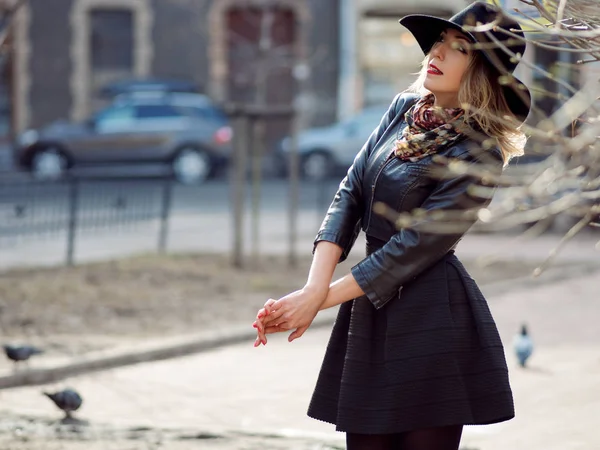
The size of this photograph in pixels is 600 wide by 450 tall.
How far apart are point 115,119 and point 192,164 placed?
6.61ft

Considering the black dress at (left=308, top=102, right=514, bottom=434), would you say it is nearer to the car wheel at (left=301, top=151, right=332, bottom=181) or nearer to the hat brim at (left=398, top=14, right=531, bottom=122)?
the hat brim at (left=398, top=14, right=531, bottom=122)

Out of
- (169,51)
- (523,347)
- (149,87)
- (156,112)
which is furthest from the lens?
(169,51)

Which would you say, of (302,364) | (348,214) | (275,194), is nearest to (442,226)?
(348,214)

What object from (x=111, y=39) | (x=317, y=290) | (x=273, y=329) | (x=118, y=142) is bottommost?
(x=118, y=142)

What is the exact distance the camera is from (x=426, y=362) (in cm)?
364

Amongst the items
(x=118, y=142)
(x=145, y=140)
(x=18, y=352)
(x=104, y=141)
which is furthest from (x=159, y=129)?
(x=18, y=352)

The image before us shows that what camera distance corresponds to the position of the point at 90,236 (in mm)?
12820

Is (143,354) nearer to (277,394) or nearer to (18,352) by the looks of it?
(18,352)

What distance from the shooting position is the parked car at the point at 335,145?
2619 centimetres

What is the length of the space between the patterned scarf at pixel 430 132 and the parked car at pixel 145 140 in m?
22.7

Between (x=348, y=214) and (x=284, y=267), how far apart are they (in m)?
8.75

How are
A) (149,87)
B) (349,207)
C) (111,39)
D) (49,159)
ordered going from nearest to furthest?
(349,207) → (49,159) → (149,87) → (111,39)

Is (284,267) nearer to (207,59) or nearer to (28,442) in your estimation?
(28,442)

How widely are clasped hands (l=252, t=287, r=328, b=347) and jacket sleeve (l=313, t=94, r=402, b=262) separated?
197mm
